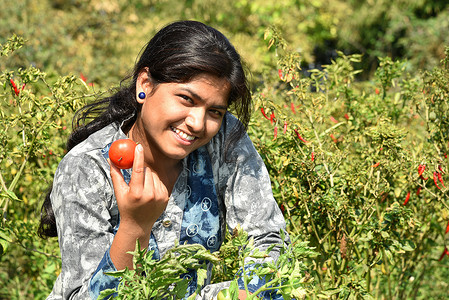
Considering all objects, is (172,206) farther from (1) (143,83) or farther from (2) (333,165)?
(2) (333,165)

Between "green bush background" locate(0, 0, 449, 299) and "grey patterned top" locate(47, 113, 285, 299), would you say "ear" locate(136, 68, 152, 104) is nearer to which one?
"grey patterned top" locate(47, 113, 285, 299)

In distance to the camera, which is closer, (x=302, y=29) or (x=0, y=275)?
(x=0, y=275)

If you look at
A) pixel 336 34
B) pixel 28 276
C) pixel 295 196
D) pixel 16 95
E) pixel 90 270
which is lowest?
pixel 336 34

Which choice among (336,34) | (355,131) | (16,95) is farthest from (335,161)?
(336,34)

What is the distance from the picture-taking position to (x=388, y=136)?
186 centimetres

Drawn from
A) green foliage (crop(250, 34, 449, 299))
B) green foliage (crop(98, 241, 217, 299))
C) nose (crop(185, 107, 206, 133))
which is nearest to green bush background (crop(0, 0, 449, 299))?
green foliage (crop(250, 34, 449, 299))

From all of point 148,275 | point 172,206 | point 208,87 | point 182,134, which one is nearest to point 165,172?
point 172,206

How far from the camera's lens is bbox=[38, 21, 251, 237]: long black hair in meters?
1.66

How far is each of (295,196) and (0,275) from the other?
180cm

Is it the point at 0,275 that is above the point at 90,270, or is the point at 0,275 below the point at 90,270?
below

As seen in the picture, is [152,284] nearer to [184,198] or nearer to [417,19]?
[184,198]

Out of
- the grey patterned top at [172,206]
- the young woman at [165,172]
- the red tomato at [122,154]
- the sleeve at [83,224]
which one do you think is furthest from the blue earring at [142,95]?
the red tomato at [122,154]

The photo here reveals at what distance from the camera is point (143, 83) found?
5.78 ft

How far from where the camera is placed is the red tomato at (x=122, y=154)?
1.38 m
